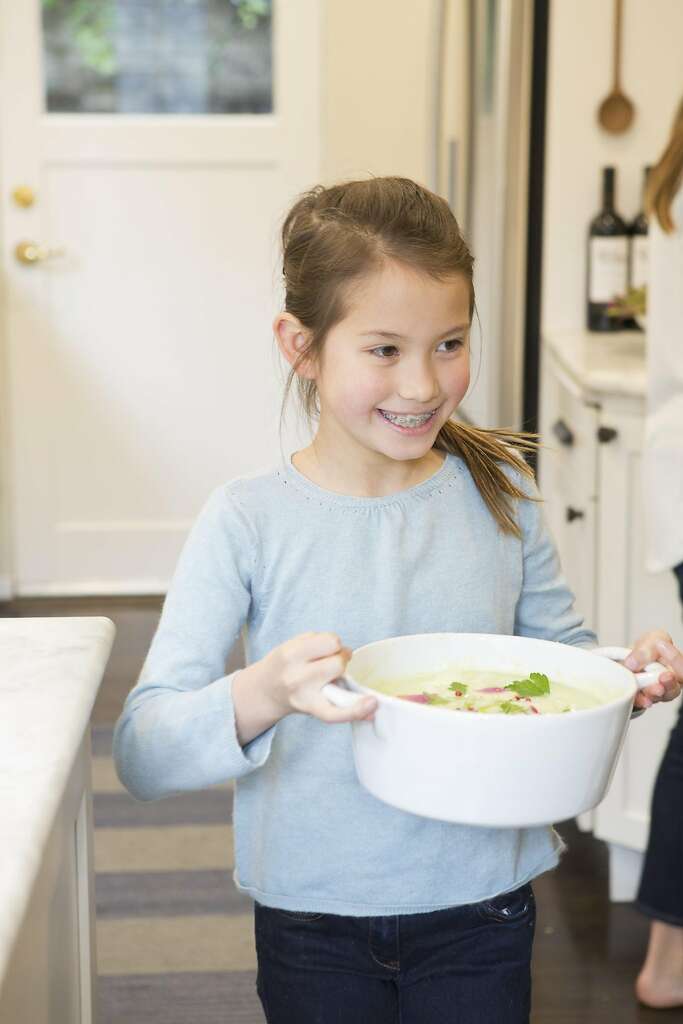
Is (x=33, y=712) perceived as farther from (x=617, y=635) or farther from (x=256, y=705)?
(x=617, y=635)

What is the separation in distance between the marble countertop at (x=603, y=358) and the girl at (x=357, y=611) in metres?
1.06

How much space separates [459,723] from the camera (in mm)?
919

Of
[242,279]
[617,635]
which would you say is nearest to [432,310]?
[617,635]

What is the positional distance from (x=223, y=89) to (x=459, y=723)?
12.7 ft

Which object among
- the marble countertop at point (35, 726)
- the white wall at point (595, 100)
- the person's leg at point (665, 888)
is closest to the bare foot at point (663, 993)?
the person's leg at point (665, 888)

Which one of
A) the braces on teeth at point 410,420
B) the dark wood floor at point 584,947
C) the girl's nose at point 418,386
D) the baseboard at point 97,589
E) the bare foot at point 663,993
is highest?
the girl's nose at point 418,386

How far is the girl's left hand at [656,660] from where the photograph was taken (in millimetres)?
1104

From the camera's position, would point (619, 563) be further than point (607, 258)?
No

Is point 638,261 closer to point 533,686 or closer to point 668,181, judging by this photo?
point 668,181

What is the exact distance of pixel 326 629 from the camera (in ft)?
4.05

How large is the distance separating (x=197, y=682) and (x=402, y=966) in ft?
1.00

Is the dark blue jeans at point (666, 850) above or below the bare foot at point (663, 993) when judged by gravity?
above

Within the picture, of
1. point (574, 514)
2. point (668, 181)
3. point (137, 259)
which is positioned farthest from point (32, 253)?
point (668, 181)

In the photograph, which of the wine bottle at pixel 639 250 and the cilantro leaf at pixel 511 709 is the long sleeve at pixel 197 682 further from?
the wine bottle at pixel 639 250
